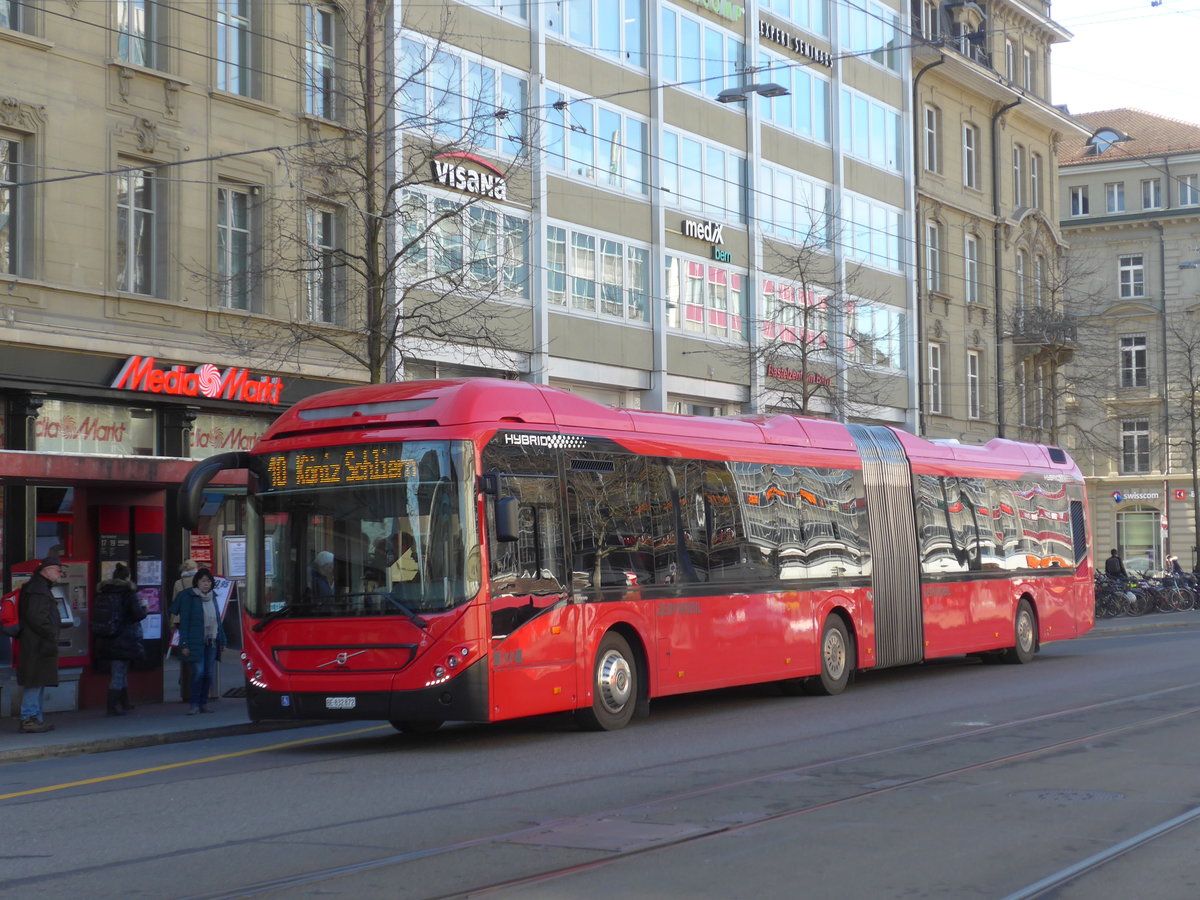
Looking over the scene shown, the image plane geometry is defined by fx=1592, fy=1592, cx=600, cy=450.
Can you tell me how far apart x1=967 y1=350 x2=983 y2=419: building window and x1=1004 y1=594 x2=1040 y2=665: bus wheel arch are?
25292 mm

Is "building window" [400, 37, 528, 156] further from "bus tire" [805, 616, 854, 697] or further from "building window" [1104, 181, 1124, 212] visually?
"building window" [1104, 181, 1124, 212]

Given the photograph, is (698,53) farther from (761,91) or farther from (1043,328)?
(1043,328)

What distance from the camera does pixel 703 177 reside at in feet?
119

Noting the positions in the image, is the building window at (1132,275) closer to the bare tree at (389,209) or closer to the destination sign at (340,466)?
the bare tree at (389,209)

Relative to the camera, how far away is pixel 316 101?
87.6 ft

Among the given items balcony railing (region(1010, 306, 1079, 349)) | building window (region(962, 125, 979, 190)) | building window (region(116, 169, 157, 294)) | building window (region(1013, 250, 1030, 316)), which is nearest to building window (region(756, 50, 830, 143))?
building window (region(962, 125, 979, 190))

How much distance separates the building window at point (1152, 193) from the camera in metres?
72.2

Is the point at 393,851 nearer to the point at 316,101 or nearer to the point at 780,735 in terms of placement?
the point at 780,735

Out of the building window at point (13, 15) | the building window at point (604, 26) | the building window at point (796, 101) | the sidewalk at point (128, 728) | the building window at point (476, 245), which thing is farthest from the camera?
A: the building window at point (796, 101)

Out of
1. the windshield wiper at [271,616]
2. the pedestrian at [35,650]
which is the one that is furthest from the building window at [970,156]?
the windshield wiper at [271,616]

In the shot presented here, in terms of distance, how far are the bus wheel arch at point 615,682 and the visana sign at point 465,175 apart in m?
13.9

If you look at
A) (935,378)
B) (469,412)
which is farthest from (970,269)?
(469,412)

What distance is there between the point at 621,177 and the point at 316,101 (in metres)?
8.78

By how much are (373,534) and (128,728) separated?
4503mm
